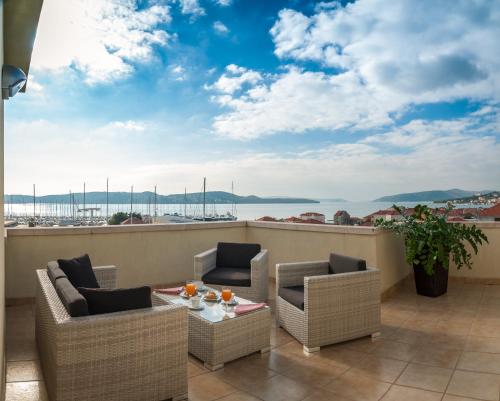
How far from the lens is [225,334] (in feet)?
9.78

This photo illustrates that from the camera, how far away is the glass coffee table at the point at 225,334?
2.93 meters

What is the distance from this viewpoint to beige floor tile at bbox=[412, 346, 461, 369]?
300 centimetres

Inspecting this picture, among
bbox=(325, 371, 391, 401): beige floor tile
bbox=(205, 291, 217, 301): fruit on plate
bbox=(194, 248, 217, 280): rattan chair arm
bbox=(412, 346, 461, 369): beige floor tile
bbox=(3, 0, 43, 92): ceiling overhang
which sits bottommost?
bbox=(412, 346, 461, 369): beige floor tile

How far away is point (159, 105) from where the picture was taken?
10719 mm

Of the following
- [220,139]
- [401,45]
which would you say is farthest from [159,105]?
[401,45]

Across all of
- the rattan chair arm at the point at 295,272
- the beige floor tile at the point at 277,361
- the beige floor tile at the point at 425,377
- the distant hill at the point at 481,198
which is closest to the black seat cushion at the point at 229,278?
the rattan chair arm at the point at 295,272

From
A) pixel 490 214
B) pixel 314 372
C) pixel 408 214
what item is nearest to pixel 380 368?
pixel 314 372

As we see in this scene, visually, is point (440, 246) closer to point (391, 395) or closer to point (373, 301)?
point (373, 301)

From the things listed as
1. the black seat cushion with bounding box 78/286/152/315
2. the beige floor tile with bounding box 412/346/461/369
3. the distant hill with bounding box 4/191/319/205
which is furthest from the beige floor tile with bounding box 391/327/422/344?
the distant hill with bounding box 4/191/319/205

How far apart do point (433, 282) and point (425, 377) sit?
2.69 metres

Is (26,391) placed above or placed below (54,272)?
below

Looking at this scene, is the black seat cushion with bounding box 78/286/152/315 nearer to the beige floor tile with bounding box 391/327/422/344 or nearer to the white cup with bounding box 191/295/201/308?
the white cup with bounding box 191/295/201/308

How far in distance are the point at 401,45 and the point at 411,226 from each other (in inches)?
171

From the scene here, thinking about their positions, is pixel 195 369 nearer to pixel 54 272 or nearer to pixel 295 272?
pixel 54 272
